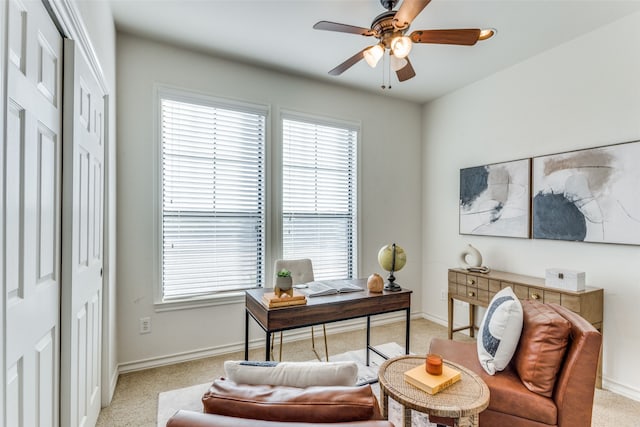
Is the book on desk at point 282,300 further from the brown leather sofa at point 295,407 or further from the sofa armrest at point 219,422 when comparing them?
the sofa armrest at point 219,422

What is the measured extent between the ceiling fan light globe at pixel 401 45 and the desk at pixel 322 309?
1.67 meters

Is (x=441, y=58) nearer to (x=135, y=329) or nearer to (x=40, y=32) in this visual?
(x=40, y=32)

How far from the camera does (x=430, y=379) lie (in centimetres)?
147

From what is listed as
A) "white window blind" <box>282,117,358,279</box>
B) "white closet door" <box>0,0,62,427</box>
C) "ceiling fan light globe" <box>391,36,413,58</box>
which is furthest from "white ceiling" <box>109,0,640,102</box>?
"white closet door" <box>0,0,62,427</box>

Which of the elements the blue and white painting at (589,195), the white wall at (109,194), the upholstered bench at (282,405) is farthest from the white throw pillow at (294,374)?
the blue and white painting at (589,195)

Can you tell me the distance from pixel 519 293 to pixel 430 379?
1.82 metres

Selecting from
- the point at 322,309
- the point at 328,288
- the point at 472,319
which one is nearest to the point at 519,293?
the point at 472,319

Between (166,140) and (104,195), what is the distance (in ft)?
2.84

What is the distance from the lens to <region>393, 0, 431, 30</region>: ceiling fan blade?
1.66 metres

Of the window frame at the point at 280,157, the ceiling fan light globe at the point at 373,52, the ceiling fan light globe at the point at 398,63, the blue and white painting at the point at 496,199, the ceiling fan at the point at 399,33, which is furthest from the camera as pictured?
the window frame at the point at 280,157

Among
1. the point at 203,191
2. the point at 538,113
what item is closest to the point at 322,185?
the point at 203,191

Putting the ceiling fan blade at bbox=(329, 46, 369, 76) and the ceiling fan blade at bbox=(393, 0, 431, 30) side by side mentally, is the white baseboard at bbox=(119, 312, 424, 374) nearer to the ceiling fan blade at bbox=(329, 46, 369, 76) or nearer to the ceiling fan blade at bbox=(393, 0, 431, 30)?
the ceiling fan blade at bbox=(329, 46, 369, 76)

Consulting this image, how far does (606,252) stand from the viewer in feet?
8.31

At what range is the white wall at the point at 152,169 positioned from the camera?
8.90 feet
